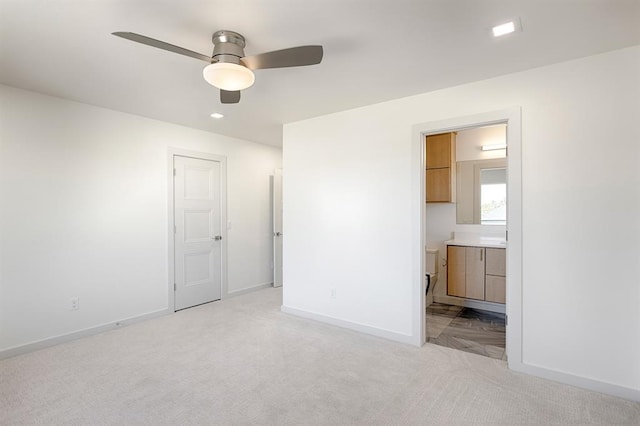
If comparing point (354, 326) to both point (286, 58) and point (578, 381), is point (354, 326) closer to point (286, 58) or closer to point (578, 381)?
point (578, 381)

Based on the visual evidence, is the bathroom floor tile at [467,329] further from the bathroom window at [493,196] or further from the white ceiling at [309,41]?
the white ceiling at [309,41]

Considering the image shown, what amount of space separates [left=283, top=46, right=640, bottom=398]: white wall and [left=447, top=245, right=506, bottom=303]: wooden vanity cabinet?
137 centimetres

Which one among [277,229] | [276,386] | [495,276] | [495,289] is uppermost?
[277,229]

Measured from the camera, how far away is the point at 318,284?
3871 millimetres

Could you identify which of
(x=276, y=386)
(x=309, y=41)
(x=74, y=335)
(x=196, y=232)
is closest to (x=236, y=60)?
(x=309, y=41)

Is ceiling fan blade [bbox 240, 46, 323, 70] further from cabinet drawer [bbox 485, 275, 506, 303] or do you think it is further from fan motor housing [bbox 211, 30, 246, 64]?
cabinet drawer [bbox 485, 275, 506, 303]

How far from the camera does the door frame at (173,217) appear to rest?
13.5 feet

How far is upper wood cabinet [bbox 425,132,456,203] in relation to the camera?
432cm

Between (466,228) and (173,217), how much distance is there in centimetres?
391

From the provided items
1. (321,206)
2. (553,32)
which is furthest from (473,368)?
(553,32)

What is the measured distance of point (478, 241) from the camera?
14.1 ft

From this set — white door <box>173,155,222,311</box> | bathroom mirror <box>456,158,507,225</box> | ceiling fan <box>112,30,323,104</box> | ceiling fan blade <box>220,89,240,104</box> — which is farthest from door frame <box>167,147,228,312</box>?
bathroom mirror <box>456,158,507,225</box>

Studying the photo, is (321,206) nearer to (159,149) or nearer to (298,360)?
(298,360)

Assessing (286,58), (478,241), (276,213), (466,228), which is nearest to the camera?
(286,58)
